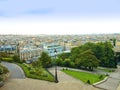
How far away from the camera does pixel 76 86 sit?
13047 mm

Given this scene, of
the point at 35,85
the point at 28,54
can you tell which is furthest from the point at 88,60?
the point at 28,54

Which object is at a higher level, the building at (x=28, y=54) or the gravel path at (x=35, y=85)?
the gravel path at (x=35, y=85)

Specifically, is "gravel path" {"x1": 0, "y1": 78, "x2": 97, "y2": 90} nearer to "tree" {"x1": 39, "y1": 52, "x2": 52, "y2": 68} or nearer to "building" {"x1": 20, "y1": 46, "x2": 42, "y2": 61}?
"tree" {"x1": 39, "y1": 52, "x2": 52, "y2": 68}

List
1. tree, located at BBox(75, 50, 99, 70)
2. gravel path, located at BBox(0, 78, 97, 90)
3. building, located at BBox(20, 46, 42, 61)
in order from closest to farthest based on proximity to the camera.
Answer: gravel path, located at BBox(0, 78, 97, 90), tree, located at BBox(75, 50, 99, 70), building, located at BBox(20, 46, 42, 61)

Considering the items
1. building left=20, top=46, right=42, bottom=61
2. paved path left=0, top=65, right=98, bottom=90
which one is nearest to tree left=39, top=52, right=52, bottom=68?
paved path left=0, top=65, right=98, bottom=90

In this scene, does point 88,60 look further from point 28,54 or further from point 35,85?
point 28,54

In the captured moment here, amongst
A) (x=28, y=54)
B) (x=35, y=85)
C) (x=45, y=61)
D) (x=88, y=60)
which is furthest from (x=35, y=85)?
(x=28, y=54)

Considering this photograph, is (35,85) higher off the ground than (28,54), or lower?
higher

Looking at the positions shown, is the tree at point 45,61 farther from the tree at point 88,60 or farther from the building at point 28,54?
the building at point 28,54

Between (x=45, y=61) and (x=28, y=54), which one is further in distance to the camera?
(x=28, y=54)

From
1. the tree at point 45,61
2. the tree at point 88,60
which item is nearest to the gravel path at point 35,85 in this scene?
the tree at point 45,61

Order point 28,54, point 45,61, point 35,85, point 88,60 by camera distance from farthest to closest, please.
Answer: point 28,54 < point 88,60 < point 45,61 < point 35,85

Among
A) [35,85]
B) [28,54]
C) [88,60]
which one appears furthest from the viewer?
[28,54]

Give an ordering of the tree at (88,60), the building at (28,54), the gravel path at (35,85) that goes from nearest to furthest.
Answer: the gravel path at (35,85), the tree at (88,60), the building at (28,54)
